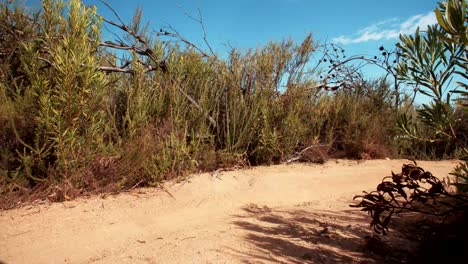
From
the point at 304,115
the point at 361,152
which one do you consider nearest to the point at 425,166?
the point at 361,152

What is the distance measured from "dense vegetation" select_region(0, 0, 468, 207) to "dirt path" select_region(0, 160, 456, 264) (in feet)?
1.15

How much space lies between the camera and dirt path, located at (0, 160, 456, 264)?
2839 millimetres

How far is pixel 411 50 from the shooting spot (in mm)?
2854

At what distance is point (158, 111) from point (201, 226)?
212 centimetres

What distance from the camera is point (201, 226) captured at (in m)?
3.52

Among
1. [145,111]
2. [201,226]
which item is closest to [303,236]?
[201,226]

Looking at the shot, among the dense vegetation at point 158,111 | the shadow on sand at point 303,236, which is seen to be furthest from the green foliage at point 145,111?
the shadow on sand at point 303,236

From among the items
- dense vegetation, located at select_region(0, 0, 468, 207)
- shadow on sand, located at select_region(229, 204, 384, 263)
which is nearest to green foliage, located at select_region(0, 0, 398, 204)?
dense vegetation, located at select_region(0, 0, 468, 207)

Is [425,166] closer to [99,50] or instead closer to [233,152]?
[233,152]

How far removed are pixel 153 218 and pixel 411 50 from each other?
2.97m

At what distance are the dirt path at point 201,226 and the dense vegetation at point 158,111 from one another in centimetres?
35

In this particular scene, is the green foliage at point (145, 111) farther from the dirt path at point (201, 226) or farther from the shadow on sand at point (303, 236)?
the shadow on sand at point (303, 236)

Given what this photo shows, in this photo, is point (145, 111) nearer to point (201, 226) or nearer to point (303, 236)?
point (201, 226)

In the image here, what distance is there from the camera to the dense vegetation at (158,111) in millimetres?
Answer: 3689
